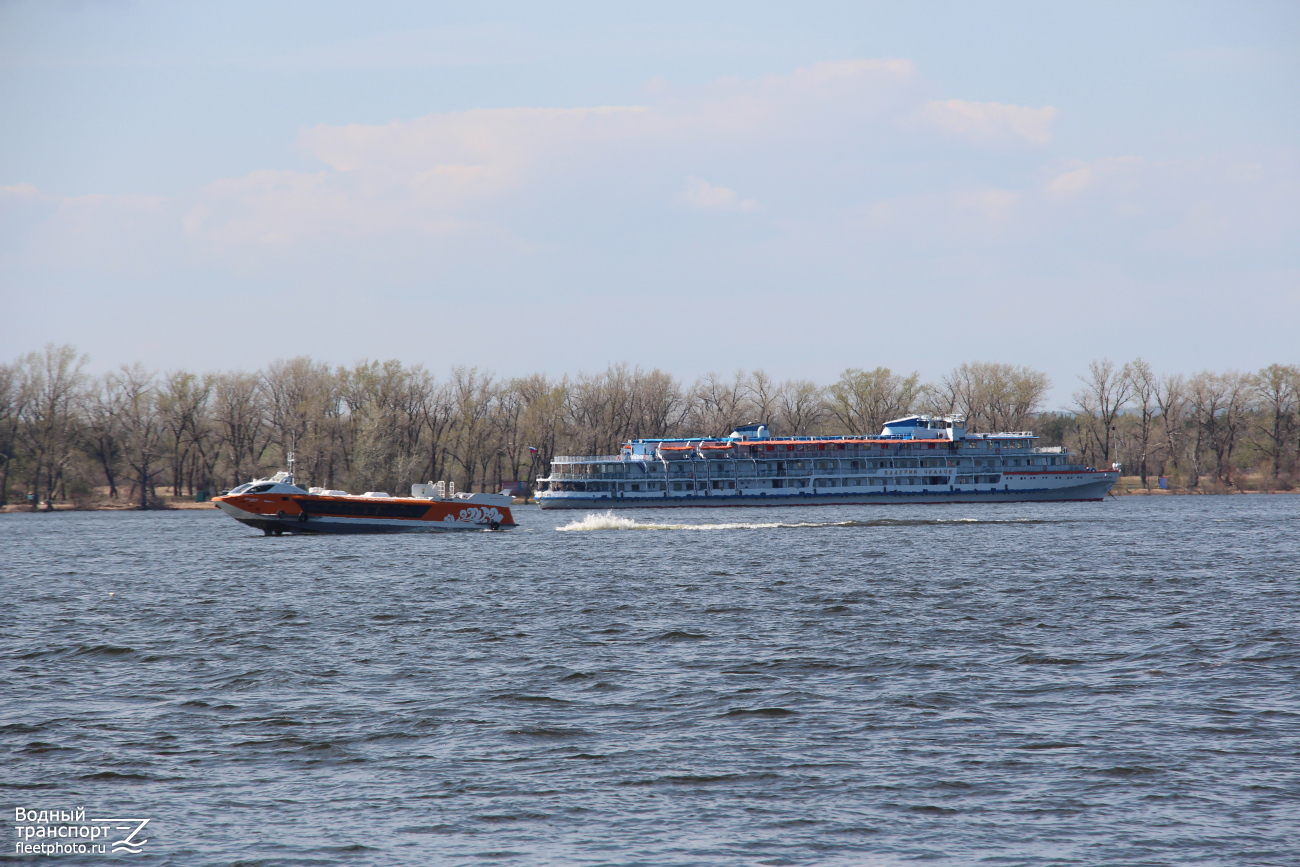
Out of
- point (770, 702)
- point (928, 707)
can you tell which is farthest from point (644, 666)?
point (928, 707)

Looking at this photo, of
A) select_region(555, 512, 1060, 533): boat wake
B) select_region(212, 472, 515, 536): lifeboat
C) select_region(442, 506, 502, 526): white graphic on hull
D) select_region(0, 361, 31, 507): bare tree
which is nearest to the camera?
select_region(212, 472, 515, 536): lifeboat

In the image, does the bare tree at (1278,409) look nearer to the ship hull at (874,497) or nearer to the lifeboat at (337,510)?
the ship hull at (874,497)

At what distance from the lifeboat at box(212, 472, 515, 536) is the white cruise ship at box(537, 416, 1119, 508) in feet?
146

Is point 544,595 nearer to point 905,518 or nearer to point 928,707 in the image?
point 928,707

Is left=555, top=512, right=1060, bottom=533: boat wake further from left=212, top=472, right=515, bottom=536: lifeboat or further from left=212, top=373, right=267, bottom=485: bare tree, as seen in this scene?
left=212, top=373, right=267, bottom=485: bare tree

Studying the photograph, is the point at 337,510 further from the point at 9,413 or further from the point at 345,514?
the point at 9,413

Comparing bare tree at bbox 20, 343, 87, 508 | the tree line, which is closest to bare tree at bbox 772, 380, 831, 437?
the tree line

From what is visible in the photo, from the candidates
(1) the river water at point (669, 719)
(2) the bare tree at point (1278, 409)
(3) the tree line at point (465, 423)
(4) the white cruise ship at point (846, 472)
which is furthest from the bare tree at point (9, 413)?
(2) the bare tree at point (1278, 409)

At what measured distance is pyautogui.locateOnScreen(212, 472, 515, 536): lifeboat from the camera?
2675 inches

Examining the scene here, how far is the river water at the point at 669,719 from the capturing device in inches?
529

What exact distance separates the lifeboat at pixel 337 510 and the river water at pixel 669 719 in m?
24.0

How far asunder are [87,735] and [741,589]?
25473 millimetres

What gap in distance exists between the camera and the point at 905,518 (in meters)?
91.9

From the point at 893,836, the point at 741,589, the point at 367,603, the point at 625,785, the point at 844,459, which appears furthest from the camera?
the point at 844,459
